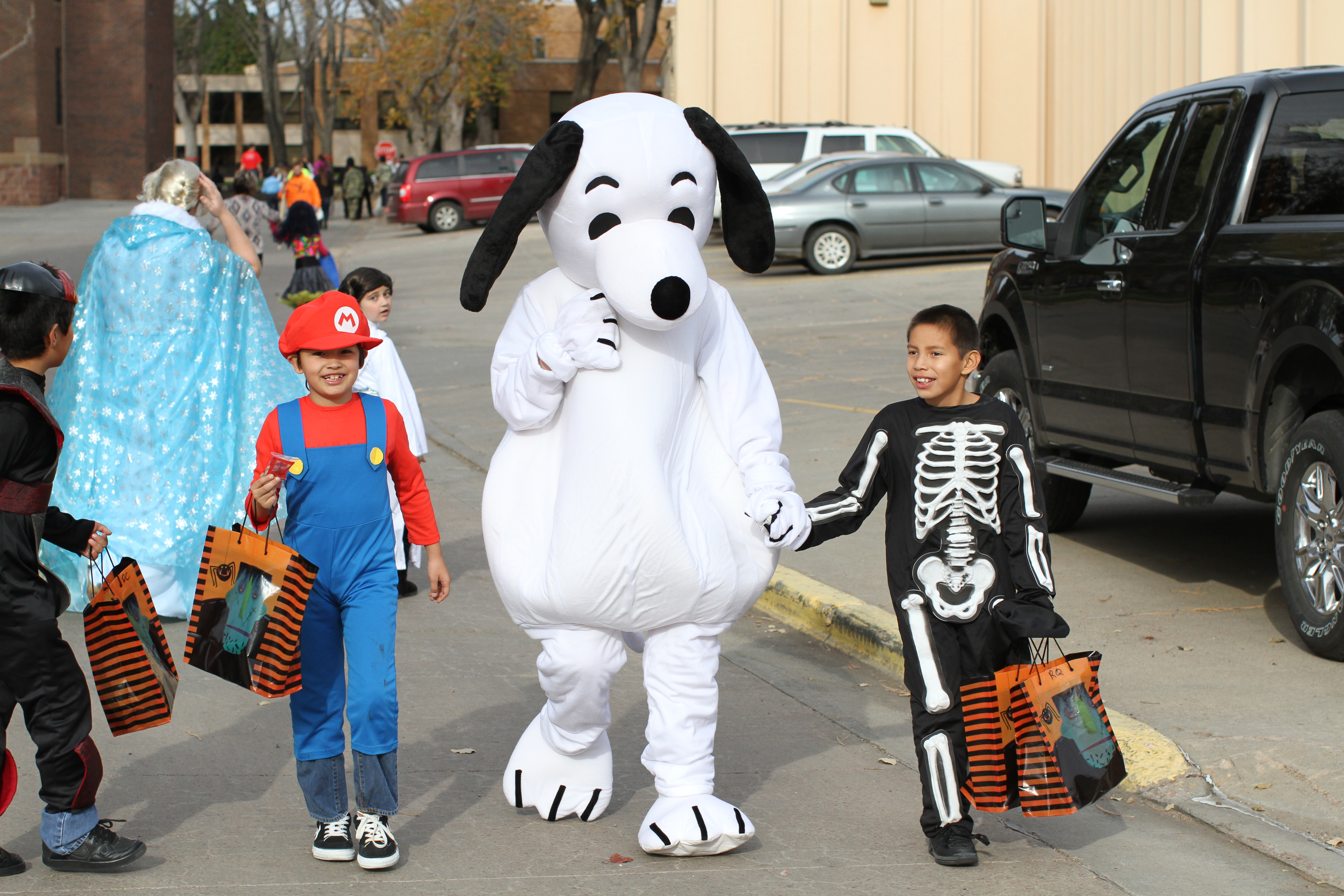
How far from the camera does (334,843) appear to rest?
13.3 ft

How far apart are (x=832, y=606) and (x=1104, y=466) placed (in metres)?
2.23

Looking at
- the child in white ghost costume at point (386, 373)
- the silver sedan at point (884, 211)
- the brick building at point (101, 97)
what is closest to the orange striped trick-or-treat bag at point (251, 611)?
the child in white ghost costume at point (386, 373)

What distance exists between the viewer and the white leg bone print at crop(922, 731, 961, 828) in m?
3.96

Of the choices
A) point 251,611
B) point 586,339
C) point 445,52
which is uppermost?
point 445,52

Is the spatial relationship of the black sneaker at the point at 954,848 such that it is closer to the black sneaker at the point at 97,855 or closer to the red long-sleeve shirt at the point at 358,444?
the red long-sleeve shirt at the point at 358,444

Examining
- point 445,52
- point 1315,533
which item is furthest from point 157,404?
point 445,52

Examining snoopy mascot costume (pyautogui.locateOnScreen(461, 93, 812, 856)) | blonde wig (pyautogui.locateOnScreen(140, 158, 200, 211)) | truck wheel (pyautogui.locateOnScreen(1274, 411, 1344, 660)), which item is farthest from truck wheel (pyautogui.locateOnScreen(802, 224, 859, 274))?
snoopy mascot costume (pyautogui.locateOnScreen(461, 93, 812, 856))

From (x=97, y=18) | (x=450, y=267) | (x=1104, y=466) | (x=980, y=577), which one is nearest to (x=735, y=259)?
(x=980, y=577)

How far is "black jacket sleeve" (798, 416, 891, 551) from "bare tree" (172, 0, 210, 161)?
56862mm

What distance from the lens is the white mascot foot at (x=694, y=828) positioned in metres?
4.02

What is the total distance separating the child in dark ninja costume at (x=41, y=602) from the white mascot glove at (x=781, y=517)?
1.78 metres

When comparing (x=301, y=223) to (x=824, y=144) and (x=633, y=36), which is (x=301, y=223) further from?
(x=633, y=36)

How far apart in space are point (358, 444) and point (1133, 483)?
3978 millimetres

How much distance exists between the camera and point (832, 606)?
6.38m
